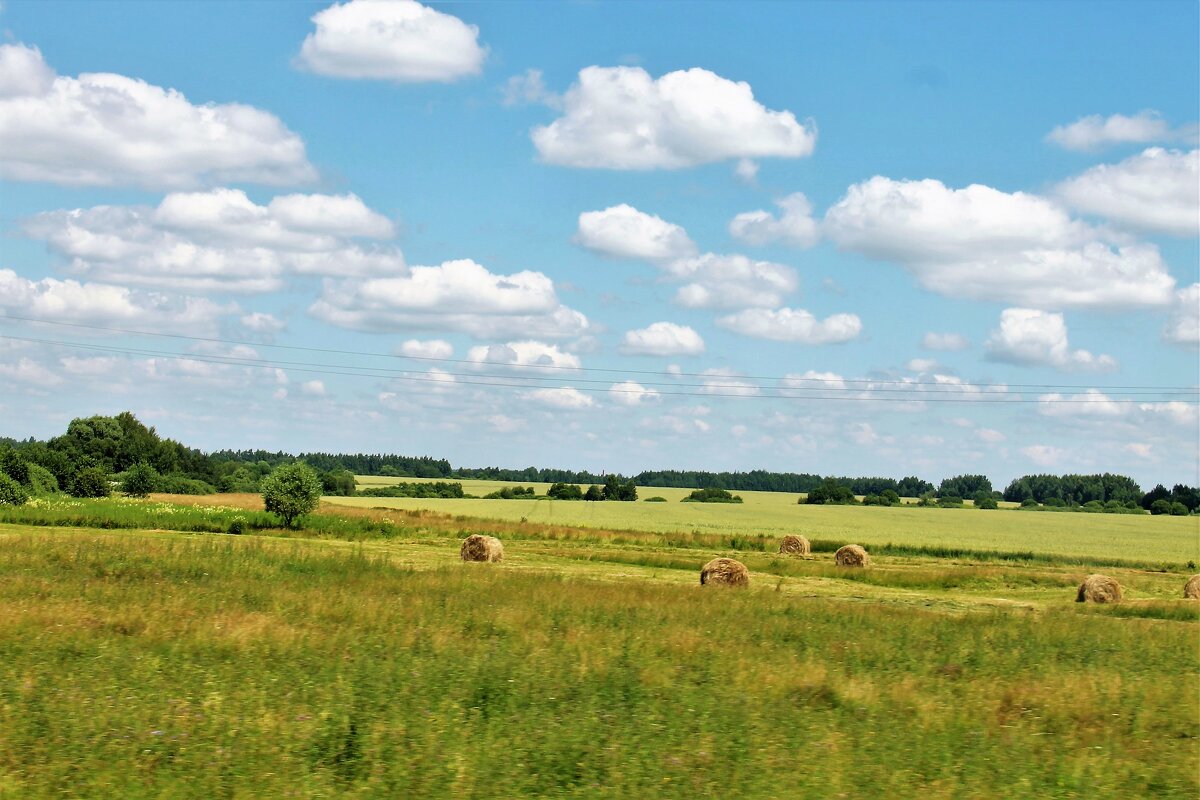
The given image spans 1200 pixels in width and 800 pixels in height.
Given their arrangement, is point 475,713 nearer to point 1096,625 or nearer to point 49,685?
point 49,685

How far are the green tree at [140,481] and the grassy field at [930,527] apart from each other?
29.2 m

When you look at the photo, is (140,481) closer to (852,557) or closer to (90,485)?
(90,485)

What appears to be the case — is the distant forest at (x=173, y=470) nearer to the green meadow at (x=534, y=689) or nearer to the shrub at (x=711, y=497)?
the shrub at (x=711, y=497)

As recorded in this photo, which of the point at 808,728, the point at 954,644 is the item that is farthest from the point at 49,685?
the point at 954,644

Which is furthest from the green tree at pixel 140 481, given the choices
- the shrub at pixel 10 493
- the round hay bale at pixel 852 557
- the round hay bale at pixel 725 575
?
the round hay bale at pixel 725 575

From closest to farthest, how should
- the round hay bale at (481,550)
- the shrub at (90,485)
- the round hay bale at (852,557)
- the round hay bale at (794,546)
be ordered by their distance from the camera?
1. the round hay bale at (481,550)
2. the round hay bale at (852,557)
3. the round hay bale at (794,546)
4. the shrub at (90,485)

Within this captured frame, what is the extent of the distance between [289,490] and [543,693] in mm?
46796

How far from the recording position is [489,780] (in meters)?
9.72

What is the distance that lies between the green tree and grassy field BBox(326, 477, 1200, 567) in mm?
29152

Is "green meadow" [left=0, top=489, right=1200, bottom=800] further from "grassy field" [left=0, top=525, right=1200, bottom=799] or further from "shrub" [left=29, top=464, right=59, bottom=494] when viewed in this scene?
"shrub" [left=29, top=464, right=59, bottom=494]

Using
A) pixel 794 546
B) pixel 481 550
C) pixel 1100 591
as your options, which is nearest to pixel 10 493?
pixel 481 550

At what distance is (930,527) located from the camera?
279 ft

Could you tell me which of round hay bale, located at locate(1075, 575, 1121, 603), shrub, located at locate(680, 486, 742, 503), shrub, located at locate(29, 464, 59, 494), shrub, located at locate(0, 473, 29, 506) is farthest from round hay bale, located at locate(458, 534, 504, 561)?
shrub, located at locate(680, 486, 742, 503)

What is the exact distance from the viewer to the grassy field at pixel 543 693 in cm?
991
